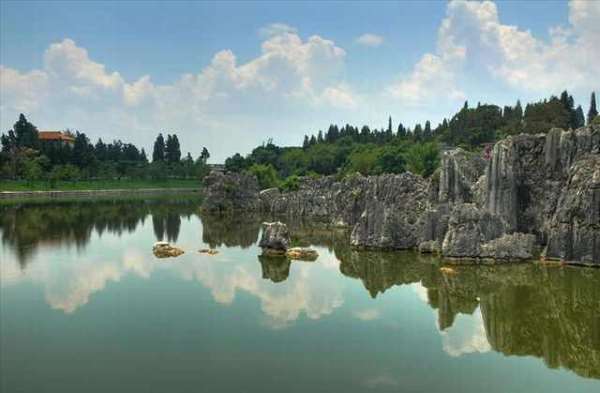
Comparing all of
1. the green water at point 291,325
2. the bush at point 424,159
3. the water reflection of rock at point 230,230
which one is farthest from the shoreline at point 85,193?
the green water at point 291,325

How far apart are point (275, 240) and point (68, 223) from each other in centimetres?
2910

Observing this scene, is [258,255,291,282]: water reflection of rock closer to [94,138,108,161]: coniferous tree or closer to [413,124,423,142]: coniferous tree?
[413,124,423,142]: coniferous tree

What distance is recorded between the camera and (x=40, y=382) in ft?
50.0

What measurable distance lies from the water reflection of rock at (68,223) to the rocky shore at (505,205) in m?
19.9

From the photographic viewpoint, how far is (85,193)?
365 ft

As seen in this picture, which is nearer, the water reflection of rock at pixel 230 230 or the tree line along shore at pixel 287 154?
the water reflection of rock at pixel 230 230

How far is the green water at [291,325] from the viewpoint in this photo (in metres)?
15.9

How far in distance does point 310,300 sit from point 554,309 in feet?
33.6

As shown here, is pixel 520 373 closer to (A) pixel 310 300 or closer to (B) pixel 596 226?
(A) pixel 310 300

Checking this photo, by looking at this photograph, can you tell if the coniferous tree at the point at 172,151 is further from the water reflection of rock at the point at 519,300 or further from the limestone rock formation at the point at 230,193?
the water reflection of rock at the point at 519,300

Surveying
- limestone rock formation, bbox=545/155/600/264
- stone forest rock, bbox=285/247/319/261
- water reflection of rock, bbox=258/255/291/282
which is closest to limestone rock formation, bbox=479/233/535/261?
→ limestone rock formation, bbox=545/155/600/264

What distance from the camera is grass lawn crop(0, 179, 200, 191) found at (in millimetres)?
105312

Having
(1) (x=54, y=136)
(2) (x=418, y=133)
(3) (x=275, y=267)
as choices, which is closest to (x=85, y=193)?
(1) (x=54, y=136)

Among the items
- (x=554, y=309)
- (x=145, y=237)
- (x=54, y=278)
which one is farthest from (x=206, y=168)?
(x=554, y=309)
